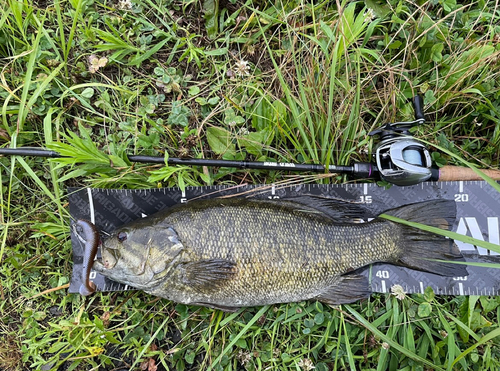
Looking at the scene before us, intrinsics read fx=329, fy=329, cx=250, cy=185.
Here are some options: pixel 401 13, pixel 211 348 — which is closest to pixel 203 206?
pixel 211 348

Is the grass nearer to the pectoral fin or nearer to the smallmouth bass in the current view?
the pectoral fin

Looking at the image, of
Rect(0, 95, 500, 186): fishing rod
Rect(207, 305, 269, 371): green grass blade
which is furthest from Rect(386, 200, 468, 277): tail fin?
Rect(207, 305, 269, 371): green grass blade

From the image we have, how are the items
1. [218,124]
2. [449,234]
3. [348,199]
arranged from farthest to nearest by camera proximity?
[218,124], [348,199], [449,234]

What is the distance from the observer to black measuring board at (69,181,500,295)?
2857 mm

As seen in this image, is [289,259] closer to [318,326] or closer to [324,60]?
[318,326]

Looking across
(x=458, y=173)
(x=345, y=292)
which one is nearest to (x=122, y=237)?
(x=345, y=292)

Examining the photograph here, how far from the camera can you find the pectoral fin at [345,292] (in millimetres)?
2740

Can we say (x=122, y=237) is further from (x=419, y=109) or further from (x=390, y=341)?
(x=419, y=109)

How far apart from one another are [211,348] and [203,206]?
1264mm

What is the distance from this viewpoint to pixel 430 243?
275 centimetres

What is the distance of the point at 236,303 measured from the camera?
106 inches

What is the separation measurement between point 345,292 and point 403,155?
48.0 inches

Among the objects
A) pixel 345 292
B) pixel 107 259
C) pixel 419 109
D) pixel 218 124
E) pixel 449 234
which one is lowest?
pixel 345 292

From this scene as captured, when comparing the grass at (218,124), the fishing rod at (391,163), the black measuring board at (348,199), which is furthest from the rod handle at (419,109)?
the black measuring board at (348,199)
